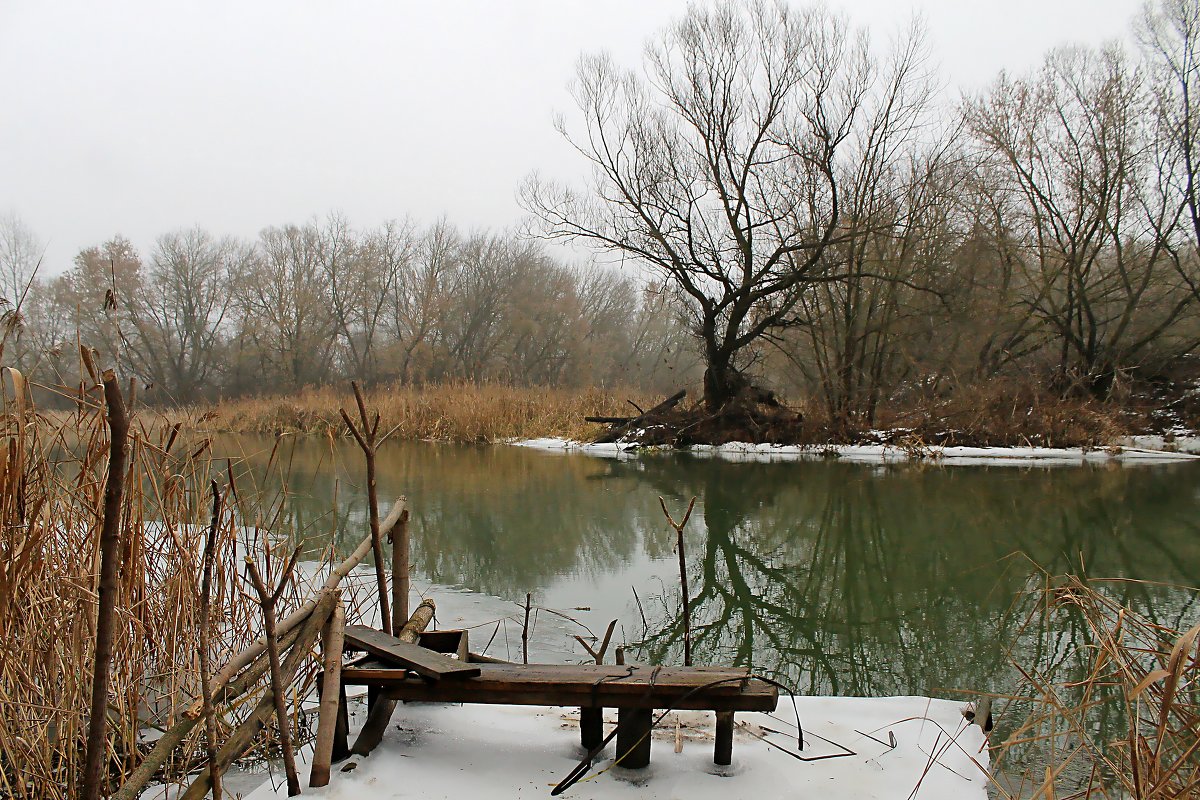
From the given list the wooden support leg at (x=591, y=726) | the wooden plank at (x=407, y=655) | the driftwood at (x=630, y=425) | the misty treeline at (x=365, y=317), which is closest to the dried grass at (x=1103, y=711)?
the wooden support leg at (x=591, y=726)

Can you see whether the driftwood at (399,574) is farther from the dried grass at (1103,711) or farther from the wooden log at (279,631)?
the dried grass at (1103,711)

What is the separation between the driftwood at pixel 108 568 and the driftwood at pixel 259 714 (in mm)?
468

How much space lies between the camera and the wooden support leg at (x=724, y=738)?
2.54 metres

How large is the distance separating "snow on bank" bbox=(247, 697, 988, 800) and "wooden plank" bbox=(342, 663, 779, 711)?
0.20m

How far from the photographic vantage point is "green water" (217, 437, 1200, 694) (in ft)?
14.5

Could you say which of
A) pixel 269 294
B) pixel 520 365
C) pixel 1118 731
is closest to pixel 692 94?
pixel 1118 731

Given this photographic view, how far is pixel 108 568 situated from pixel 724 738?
6.01ft

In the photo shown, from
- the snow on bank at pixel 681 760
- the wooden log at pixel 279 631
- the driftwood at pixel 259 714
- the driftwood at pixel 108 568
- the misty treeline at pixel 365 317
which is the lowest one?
the snow on bank at pixel 681 760

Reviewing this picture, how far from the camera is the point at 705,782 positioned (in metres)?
2.47

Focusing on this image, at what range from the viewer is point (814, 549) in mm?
7152

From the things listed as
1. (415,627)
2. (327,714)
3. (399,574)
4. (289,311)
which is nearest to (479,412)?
(399,574)

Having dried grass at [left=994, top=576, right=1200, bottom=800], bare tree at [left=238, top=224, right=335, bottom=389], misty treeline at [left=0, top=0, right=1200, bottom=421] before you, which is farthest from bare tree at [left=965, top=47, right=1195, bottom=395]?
bare tree at [left=238, top=224, right=335, bottom=389]

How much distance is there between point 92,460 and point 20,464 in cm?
41

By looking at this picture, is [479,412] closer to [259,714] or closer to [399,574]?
[399,574]
